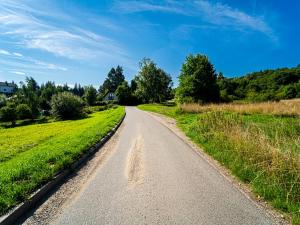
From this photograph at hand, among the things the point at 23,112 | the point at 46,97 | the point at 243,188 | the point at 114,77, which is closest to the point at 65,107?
the point at 23,112

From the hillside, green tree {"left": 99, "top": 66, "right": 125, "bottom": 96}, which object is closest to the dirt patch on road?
the hillside

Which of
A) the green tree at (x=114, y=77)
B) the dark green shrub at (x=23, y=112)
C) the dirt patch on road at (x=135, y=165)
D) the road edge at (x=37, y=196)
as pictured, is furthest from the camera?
the green tree at (x=114, y=77)

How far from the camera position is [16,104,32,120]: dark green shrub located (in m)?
66.3

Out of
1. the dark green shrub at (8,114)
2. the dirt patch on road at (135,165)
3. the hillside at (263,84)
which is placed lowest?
the dark green shrub at (8,114)

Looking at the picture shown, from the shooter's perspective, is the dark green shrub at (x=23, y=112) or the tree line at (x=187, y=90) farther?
the dark green shrub at (x=23, y=112)

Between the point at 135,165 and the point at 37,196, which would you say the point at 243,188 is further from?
the point at 37,196

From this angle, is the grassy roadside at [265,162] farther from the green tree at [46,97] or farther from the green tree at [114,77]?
the green tree at [114,77]

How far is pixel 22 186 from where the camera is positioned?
6.46 meters

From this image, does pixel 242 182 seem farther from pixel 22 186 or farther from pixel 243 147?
pixel 22 186

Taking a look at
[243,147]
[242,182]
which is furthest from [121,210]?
[243,147]

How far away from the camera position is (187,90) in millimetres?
47250

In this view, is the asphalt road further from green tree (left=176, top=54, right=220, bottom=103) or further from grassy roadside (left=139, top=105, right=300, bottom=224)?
green tree (left=176, top=54, right=220, bottom=103)

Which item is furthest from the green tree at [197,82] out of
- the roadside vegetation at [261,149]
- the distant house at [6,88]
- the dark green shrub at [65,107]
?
the distant house at [6,88]

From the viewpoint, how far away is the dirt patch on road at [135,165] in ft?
25.1
